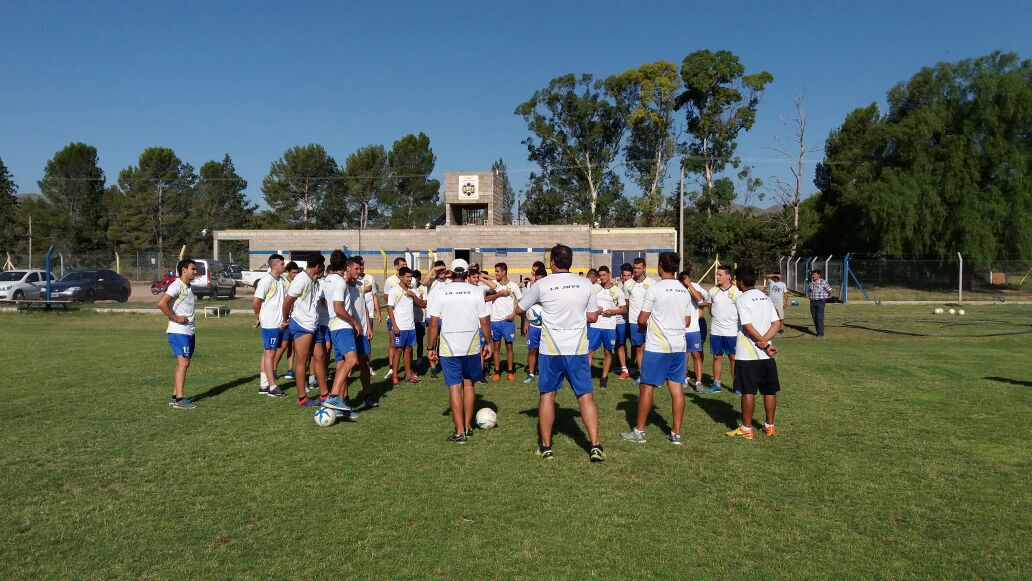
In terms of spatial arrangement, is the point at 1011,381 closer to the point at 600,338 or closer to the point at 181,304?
the point at 600,338

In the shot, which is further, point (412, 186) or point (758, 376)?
point (412, 186)

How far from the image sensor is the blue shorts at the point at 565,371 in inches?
248

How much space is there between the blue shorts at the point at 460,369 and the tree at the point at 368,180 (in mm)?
65794

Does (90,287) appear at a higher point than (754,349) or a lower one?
higher

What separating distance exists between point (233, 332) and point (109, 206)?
59.4 m

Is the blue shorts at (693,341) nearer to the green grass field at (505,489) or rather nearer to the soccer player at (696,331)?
the soccer player at (696,331)

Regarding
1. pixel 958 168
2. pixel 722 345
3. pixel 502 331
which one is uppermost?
pixel 958 168

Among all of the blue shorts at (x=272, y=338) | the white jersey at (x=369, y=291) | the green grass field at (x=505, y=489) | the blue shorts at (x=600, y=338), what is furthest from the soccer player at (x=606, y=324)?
the blue shorts at (x=272, y=338)

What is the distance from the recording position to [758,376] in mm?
7059

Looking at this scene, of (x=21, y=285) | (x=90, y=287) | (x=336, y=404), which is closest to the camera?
(x=336, y=404)

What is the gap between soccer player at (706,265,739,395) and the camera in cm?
994

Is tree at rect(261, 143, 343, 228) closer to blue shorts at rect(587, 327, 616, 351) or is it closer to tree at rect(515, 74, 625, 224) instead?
tree at rect(515, 74, 625, 224)

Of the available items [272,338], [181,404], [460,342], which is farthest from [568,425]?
[181,404]

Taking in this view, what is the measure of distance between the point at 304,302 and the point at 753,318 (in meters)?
5.56
